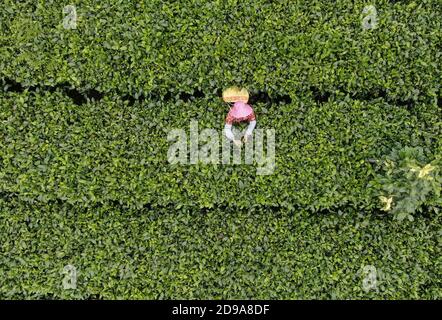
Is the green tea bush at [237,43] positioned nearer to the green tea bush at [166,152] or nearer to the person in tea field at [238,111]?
the person in tea field at [238,111]

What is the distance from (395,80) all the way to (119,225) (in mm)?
2853

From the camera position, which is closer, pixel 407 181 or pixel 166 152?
pixel 407 181

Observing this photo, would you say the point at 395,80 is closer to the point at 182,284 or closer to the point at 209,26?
the point at 209,26

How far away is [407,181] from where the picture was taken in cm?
358

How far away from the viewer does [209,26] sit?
3.72 meters

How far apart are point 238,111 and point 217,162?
0.51 m

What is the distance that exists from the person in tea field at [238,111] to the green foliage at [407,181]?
→ 48.2 inches

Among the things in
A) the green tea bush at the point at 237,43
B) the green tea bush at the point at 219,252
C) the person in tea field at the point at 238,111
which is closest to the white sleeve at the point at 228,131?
the person in tea field at the point at 238,111

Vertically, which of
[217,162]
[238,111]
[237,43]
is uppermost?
[237,43]

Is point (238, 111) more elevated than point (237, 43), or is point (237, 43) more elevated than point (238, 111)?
point (237, 43)

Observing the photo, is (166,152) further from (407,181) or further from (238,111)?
(407,181)

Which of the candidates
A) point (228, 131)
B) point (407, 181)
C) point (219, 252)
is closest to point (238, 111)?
point (228, 131)

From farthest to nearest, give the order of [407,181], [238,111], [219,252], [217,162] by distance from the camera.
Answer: [219,252]
[217,162]
[238,111]
[407,181]

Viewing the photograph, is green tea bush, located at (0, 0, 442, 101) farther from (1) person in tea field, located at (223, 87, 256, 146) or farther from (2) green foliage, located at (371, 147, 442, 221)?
(2) green foliage, located at (371, 147, 442, 221)
